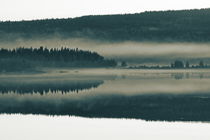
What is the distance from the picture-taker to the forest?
414 feet

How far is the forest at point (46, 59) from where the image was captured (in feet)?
414

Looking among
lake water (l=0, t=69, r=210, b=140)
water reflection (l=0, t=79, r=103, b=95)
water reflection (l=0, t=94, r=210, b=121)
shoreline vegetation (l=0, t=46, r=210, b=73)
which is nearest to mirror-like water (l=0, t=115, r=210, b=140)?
lake water (l=0, t=69, r=210, b=140)

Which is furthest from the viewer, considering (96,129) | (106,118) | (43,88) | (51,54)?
(51,54)

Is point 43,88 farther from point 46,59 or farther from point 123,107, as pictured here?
point 46,59

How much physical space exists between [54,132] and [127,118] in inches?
169

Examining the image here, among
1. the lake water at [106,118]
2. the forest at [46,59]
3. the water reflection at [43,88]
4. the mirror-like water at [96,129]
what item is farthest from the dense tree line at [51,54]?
the mirror-like water at [96,129]

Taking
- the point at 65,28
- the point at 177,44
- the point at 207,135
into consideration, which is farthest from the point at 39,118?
the point at 177,44

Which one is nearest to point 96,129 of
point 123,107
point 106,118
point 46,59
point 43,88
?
point 106,118

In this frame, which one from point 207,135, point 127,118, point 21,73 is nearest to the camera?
point 207,135

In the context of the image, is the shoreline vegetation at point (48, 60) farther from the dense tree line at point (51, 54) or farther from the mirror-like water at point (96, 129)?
the mirror-like water at point (96, 129)

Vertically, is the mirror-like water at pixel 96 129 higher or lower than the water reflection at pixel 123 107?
higher

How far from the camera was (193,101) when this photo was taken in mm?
34594

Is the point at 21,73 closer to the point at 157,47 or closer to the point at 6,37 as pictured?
the point at 6,37

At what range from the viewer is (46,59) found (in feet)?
438
